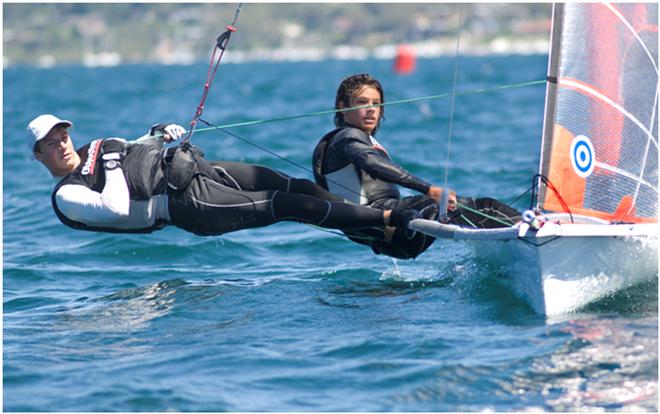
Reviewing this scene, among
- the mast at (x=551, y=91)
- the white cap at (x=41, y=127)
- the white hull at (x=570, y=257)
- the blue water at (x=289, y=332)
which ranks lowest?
the blue water at (x=289, y=332)

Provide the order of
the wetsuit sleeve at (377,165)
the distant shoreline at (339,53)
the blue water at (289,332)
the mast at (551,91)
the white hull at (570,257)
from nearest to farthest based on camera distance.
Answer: the blue water at (289,332) → the white hull at (570,257) → the mast at (551,91) → the wetsuit sleeve at (377,165) → the distant shoreline at (339,53)

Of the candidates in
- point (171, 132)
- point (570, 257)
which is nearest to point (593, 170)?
point (570, 257)

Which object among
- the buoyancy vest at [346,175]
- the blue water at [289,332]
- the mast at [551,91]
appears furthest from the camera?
the buoyancy vest at [346,175]

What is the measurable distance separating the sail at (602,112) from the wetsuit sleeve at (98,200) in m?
2.02

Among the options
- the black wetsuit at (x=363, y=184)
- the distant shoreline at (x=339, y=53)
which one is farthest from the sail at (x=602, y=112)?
the distant shoreline at (x=339, y=53)

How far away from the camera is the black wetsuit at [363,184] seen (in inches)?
228

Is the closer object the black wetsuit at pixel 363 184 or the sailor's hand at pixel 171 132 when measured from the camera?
the black wetsuit at pixel 363 184

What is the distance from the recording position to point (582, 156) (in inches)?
210

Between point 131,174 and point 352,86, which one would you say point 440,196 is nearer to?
point 352,86

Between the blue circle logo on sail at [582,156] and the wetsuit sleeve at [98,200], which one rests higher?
the blue circle logo on sail at [582,156]

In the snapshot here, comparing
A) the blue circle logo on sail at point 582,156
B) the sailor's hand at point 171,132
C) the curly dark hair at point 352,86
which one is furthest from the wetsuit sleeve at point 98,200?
the blue circle logo on sail at point 582,156

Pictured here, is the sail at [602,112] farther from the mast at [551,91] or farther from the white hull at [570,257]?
the white hull at [570,257]

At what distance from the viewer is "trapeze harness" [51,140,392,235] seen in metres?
5.58

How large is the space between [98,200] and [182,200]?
440mm
